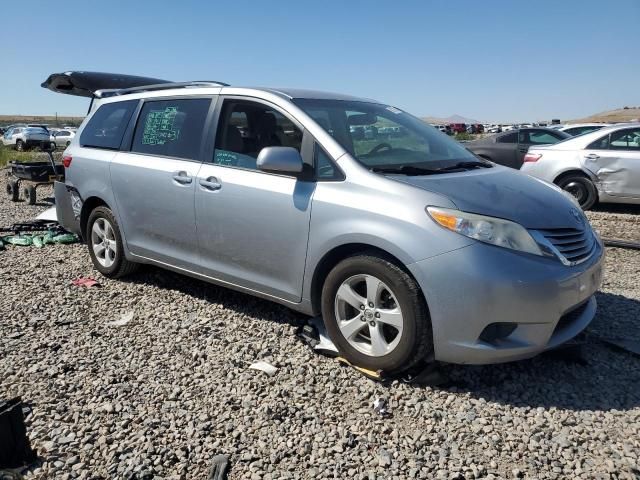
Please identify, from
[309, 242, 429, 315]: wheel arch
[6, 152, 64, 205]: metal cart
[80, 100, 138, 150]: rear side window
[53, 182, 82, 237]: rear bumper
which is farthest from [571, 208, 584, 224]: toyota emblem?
[6, 152, 64, 205]: metal cart

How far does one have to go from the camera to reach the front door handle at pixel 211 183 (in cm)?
403

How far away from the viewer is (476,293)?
115 inches

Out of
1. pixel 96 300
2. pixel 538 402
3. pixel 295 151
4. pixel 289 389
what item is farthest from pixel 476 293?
pixel 96 300

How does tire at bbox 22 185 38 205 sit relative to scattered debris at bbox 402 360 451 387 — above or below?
below

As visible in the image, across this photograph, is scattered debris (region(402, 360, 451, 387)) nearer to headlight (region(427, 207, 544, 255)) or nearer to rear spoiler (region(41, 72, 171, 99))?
headlight (region(427, 207, 544, 255))

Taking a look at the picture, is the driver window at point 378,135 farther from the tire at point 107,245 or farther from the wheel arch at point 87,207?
the wheel arch at point 87,207

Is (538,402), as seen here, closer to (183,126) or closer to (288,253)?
(288,253)

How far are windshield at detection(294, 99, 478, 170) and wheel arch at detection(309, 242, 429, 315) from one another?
56 cm

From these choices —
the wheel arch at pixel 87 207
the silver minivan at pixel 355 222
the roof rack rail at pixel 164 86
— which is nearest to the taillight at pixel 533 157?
the silver minivan at pixel 355 222

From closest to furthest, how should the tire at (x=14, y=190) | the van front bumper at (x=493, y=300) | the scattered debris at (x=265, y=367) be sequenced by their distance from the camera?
the van front bumper at (x=493, y=300) < the scattered debris at (x=265, y=367) < the tire at (x=14, y=190)

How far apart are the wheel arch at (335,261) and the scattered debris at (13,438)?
182cm

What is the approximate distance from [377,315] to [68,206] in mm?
4045

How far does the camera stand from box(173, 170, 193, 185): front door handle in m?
4.26

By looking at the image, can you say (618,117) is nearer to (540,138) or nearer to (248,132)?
(540,138)
